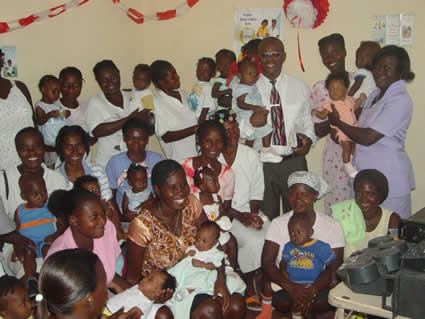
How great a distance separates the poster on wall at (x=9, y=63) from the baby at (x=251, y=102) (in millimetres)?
1927

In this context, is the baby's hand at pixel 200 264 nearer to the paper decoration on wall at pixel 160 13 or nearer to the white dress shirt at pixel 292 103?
the white dress shirt at pixel 292 103

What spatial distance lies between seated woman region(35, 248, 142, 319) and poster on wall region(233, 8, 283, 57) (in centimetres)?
365

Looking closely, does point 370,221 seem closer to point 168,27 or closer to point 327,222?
point 327,222

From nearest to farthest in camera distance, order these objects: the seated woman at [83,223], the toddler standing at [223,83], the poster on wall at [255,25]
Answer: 1. the seated woman at [83,223]
2. the toddler standing at [223,83]
3. the poster on wall at [255,25]

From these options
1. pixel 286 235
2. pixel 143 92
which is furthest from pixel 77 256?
pixel 143 92

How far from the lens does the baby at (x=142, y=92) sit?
4.18m

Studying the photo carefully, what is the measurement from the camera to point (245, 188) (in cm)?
370

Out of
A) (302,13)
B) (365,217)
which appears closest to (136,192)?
(365,217)

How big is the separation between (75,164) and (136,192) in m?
0.50

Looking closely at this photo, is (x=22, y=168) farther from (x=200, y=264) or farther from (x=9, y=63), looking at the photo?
(x=200, y=264)

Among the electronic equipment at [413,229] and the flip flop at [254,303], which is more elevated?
the electronic equipment at [413,229]

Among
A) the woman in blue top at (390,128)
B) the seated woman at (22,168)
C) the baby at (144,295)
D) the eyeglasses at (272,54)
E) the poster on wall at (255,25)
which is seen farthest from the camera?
the poster on wall at (255,25)

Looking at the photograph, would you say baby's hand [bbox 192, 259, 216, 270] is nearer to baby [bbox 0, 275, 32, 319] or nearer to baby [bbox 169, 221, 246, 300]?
baby [bbox 169, 221, 246, 300]

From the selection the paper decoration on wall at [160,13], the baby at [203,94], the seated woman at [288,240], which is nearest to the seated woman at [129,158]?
the baby at [203,94]
